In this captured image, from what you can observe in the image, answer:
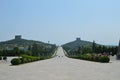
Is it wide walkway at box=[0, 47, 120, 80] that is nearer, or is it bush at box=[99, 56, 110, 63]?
wide walkway at box=[0, 47, 120, 80]

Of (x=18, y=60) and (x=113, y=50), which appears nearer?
(x=18, y=60)

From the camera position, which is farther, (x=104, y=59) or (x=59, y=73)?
(x=104, y=59)

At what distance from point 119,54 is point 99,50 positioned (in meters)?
37.3

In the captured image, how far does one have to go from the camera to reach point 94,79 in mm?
12844

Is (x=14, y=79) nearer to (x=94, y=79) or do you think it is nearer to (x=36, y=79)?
(x=36, y=79)

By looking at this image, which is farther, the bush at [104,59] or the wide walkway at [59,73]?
the bush at [104,59]

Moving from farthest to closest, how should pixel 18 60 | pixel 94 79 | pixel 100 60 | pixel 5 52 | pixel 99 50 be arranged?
pixel 99 50, pixel 5 52, pixel 100 60, pixel 18 60, pixel 94 79

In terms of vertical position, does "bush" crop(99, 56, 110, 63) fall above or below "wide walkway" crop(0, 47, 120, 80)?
above

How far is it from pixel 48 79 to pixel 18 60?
509 inches

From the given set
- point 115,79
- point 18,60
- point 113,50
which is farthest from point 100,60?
point 113,50

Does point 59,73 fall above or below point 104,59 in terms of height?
below

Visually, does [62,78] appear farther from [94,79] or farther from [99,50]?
[99,50]

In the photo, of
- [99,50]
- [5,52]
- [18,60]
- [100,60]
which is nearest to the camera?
[18,60]

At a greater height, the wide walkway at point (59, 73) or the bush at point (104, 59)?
the bush at point (104, 59)
